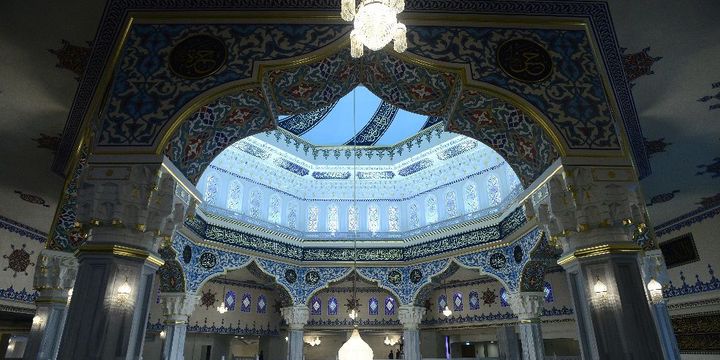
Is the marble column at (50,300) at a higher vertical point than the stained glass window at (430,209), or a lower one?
lower

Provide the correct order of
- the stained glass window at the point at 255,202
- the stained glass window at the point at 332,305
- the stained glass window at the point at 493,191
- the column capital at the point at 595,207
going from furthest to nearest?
the stained glass window at the point at 332,305 → the stained glass window at the point at 255,202 → the stained glass window at the point at 493,191 → the column capital at the point at 595,207

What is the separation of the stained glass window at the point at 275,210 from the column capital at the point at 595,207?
8.52 m

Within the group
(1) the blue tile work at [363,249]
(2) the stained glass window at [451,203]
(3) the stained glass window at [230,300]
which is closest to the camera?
(1) the blue tile work at [363,249]

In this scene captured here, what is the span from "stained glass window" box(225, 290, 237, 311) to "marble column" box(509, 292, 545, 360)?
8.06 metres

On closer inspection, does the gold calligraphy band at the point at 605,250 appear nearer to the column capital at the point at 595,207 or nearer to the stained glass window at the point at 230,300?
the column capital at the point at 595,207

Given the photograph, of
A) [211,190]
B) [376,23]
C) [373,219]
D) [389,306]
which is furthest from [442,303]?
[376,23]

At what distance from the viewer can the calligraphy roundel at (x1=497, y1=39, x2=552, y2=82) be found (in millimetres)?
4281

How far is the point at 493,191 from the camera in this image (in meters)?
10.3

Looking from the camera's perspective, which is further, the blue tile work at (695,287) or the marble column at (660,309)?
the blue tile work at (695,287)

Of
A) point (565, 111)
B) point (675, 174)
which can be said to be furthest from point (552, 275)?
point (565, 111)

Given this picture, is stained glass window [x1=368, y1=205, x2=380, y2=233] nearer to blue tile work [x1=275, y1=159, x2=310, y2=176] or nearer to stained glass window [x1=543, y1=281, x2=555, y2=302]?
blue tile work [x1=275, y1=159, x2=310, y2=176]

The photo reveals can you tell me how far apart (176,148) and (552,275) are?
1014cm

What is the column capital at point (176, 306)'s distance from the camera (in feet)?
31.0

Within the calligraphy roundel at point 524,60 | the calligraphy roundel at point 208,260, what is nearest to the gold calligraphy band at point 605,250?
the calligraphy roundel at point 524,60
